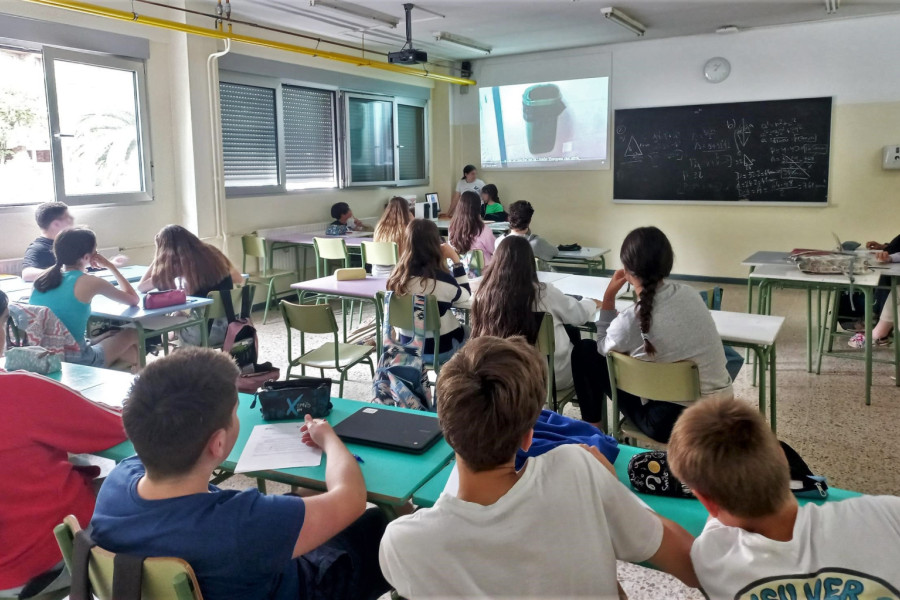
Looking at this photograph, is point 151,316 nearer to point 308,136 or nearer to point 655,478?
point 655,478

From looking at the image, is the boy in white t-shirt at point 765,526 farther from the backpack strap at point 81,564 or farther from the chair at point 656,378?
the chair at point 656,378

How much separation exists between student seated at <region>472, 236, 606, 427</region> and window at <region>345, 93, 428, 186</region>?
203 inches

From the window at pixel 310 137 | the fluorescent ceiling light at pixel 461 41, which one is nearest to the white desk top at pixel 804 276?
the fluorescent ceiling light at pixel 461 41

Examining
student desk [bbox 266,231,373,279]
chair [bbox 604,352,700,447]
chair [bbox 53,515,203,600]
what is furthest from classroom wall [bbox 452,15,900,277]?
chair [bbox 53,515,203,600]

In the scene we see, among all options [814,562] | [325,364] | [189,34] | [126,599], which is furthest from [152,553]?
[189,34]

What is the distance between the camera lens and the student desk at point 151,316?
347cm

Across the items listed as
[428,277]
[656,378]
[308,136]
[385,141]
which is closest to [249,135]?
[308,136]

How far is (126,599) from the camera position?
108 centimetres

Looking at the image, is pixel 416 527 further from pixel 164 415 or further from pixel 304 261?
pixel 304 261

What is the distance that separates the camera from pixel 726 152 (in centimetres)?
743

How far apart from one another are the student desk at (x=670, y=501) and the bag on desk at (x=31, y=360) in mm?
1591

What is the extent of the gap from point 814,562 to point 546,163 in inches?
316

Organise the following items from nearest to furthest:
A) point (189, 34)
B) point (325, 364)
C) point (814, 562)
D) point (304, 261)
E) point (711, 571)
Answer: point (814, 562)
point (711, 571)
point (325, 364)
point (189, 34)
point (304, 261)

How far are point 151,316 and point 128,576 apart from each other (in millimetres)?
2672
